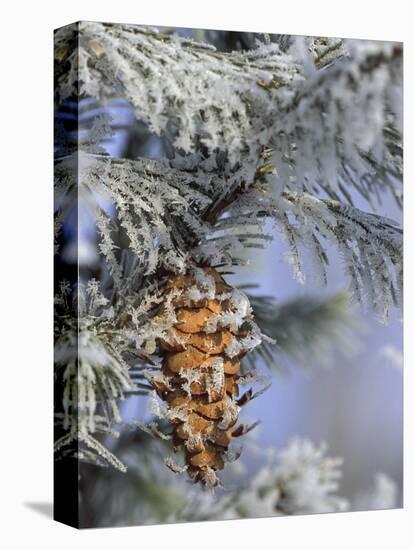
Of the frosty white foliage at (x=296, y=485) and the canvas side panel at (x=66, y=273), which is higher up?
the canvas side panel at (x=66, y=273)

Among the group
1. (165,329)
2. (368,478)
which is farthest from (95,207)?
(368,478)

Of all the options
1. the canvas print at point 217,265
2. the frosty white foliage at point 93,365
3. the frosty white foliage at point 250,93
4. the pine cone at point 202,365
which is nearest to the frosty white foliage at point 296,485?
the canvas print at point 217,265

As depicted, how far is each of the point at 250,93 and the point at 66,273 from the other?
66 centimetres

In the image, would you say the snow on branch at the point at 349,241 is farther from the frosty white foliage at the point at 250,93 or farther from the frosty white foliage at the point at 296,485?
the frosty white foliage at the point at 296,485

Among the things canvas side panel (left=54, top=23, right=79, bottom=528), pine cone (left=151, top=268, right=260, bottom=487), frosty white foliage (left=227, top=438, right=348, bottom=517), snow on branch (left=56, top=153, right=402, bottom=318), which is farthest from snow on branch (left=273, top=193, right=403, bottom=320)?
canvas side panel (left=54, top=23, right=79, bottom=528)

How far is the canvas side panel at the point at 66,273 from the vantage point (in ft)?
12.1

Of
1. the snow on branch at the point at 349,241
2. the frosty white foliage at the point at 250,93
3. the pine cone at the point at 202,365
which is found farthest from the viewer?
the snow on branch at the point at 349,241

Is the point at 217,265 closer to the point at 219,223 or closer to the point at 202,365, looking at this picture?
the point at 219,223

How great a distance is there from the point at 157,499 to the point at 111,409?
0.28m

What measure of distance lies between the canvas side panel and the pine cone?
9.0 inches

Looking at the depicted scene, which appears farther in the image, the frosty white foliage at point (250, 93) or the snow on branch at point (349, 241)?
the snow on branch at point (349, 241)

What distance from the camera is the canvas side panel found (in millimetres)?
3695

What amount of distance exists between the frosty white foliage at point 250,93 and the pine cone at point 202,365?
0.34 meters

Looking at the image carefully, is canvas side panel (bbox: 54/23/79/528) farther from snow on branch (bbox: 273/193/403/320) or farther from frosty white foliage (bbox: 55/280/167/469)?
snow on branch (bbox: 273/193/403/320)
